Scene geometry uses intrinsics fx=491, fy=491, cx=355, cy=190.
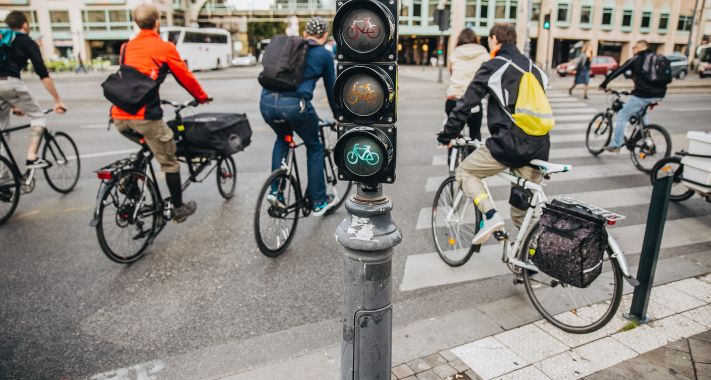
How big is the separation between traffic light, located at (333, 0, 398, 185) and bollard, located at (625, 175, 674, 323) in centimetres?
189

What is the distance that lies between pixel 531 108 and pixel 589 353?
5.04 feet

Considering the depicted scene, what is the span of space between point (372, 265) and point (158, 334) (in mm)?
1904

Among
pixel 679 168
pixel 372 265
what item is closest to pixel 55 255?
pixel 372 265

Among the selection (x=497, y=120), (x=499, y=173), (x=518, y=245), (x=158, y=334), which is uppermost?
(x=497, y=120)

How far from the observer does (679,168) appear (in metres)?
5.14

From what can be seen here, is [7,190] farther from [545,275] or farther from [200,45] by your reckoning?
[200,45]

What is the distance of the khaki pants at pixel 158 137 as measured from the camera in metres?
4.27

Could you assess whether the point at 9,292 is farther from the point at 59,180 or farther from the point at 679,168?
the point at 679,168

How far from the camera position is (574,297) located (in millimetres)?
3312

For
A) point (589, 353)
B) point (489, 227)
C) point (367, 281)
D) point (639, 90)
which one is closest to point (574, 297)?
point (589, 353)

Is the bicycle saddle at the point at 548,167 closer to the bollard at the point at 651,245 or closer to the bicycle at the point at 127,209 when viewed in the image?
the bollard at the point at 651,245

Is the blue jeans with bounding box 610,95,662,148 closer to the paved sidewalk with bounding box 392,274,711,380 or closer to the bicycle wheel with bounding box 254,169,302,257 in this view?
the paved sidewalk with bounding box 392,274,711,380

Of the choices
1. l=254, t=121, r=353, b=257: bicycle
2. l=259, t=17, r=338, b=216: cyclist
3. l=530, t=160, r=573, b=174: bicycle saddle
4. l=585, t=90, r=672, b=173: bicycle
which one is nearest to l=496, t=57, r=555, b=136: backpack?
l=530, t=160, r=573, b=174: bicycle saddle

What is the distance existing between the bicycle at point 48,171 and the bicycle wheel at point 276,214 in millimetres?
2917
